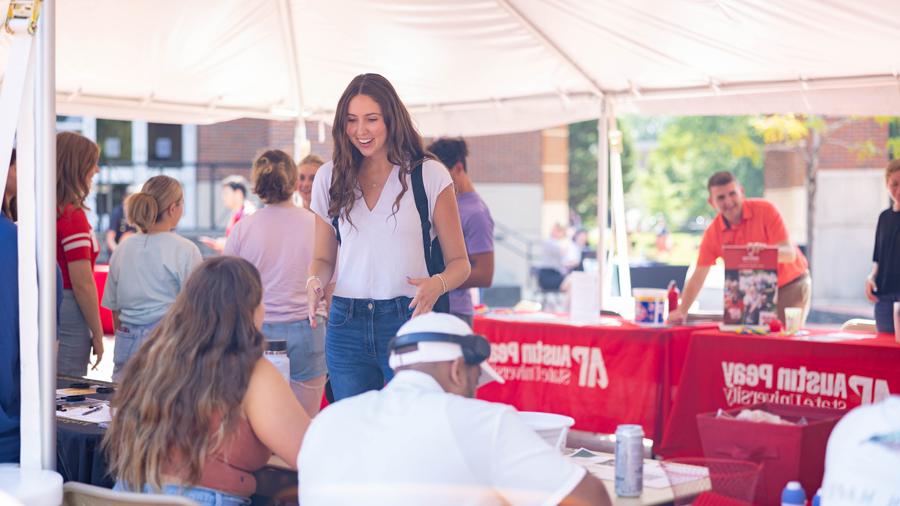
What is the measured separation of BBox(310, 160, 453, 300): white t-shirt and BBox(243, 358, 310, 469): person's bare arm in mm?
703

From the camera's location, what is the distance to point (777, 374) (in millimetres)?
5758

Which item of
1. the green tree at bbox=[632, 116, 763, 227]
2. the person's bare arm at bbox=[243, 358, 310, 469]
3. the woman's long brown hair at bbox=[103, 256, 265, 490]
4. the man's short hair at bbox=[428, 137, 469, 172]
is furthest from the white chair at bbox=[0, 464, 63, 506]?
the green tree at bbox=[632, 116, 763, 227]

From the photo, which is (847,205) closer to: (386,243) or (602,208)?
(602,208)

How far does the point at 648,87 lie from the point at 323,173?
425cm

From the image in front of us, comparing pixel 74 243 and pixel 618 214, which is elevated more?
pixel 618 214

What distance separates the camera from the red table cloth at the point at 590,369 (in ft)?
20.6

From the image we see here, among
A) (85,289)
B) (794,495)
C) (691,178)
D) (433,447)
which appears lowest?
(794,495)

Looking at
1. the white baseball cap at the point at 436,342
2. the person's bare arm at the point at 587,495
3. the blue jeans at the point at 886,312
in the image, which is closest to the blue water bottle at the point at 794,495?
the person's bare arm at the point at 587,495

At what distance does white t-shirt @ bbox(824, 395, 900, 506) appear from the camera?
186 centimetres

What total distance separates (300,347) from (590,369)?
2.36 metres

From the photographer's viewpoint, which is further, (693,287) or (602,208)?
(602,208)

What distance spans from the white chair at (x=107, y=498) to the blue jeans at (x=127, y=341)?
6.83 ft

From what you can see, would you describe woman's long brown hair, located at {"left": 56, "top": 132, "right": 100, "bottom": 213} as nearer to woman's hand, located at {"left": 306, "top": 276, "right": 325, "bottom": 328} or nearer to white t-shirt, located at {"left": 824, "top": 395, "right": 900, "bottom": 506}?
woman's hand, located at {"left": 306, "top": 276, "right": 325, "bottom": 328}

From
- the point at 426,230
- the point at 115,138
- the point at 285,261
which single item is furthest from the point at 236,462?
the point at 115,138
